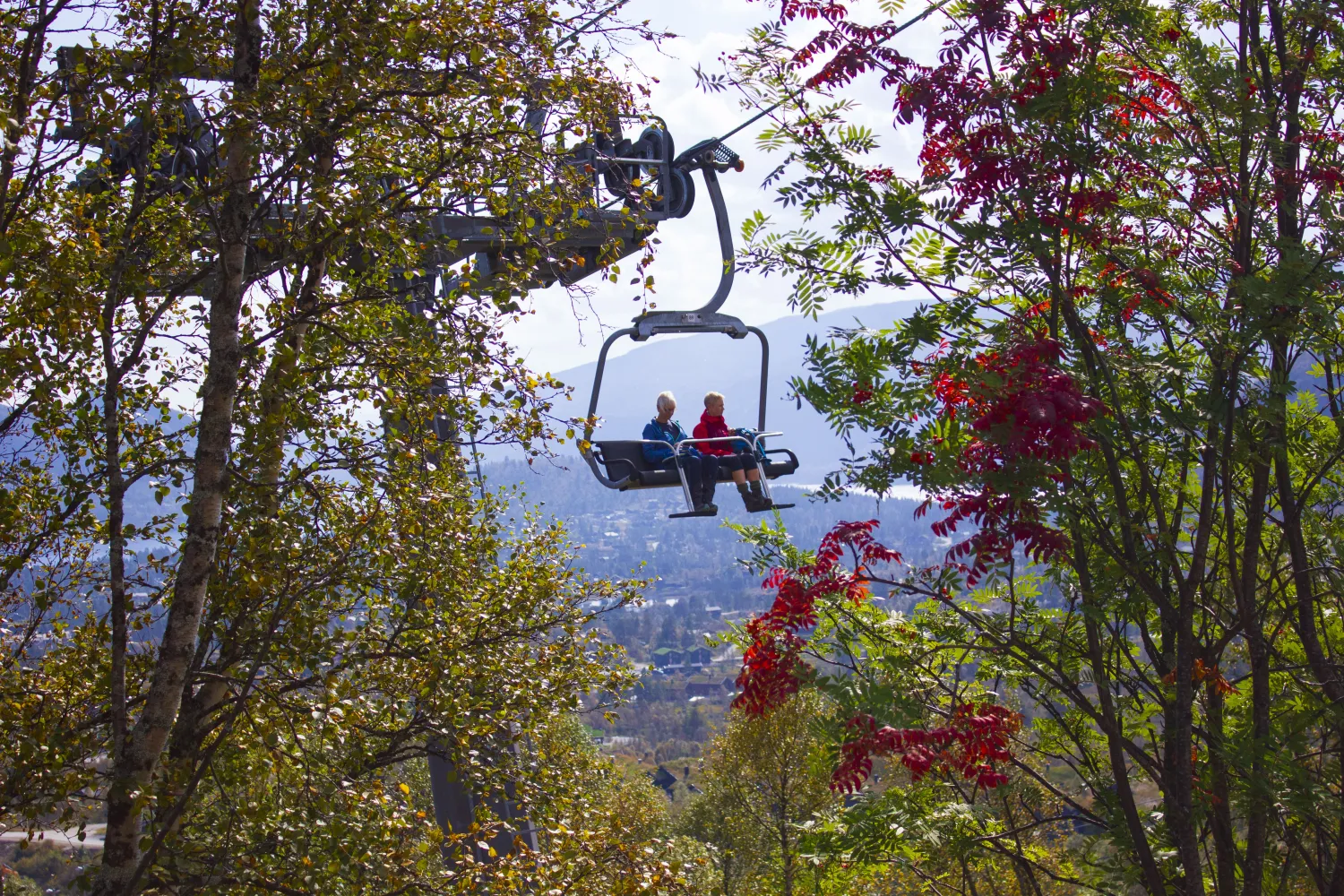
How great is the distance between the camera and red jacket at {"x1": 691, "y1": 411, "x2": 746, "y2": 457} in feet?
31.7

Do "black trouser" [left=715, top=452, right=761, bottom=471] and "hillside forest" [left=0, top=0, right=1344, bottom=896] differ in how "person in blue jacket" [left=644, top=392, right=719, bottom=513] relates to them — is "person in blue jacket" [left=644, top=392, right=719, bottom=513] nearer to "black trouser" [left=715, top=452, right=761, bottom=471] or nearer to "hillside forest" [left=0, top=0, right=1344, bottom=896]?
"black trouser" [left=715, top=452, right=761, bottom=471]

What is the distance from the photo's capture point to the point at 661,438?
31.2ft

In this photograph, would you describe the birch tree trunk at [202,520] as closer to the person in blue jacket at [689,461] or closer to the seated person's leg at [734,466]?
the person in blue jacket at [689,461]

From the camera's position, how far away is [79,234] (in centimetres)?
431

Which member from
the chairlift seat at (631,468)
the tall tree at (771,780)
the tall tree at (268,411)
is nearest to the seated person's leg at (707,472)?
the chairlift seat at (631,468)

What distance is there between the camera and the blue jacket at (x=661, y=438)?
361 inches

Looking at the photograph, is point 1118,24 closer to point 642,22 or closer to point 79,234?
point 642,22

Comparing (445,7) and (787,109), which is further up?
(445,7)

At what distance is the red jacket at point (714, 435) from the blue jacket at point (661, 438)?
0.16 metres

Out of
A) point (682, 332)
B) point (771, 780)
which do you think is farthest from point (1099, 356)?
point (771, 780)

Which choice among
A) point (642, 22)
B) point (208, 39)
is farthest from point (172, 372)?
point (642, 22)

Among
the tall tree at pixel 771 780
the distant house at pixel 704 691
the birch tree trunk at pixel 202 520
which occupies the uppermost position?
the birch tree trunk at pixel 202 520

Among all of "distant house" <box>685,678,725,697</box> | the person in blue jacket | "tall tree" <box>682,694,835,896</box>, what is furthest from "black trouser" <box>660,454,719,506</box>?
"distant house" <box>685,678,725,697</box>

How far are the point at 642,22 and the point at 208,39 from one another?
1.70 m
